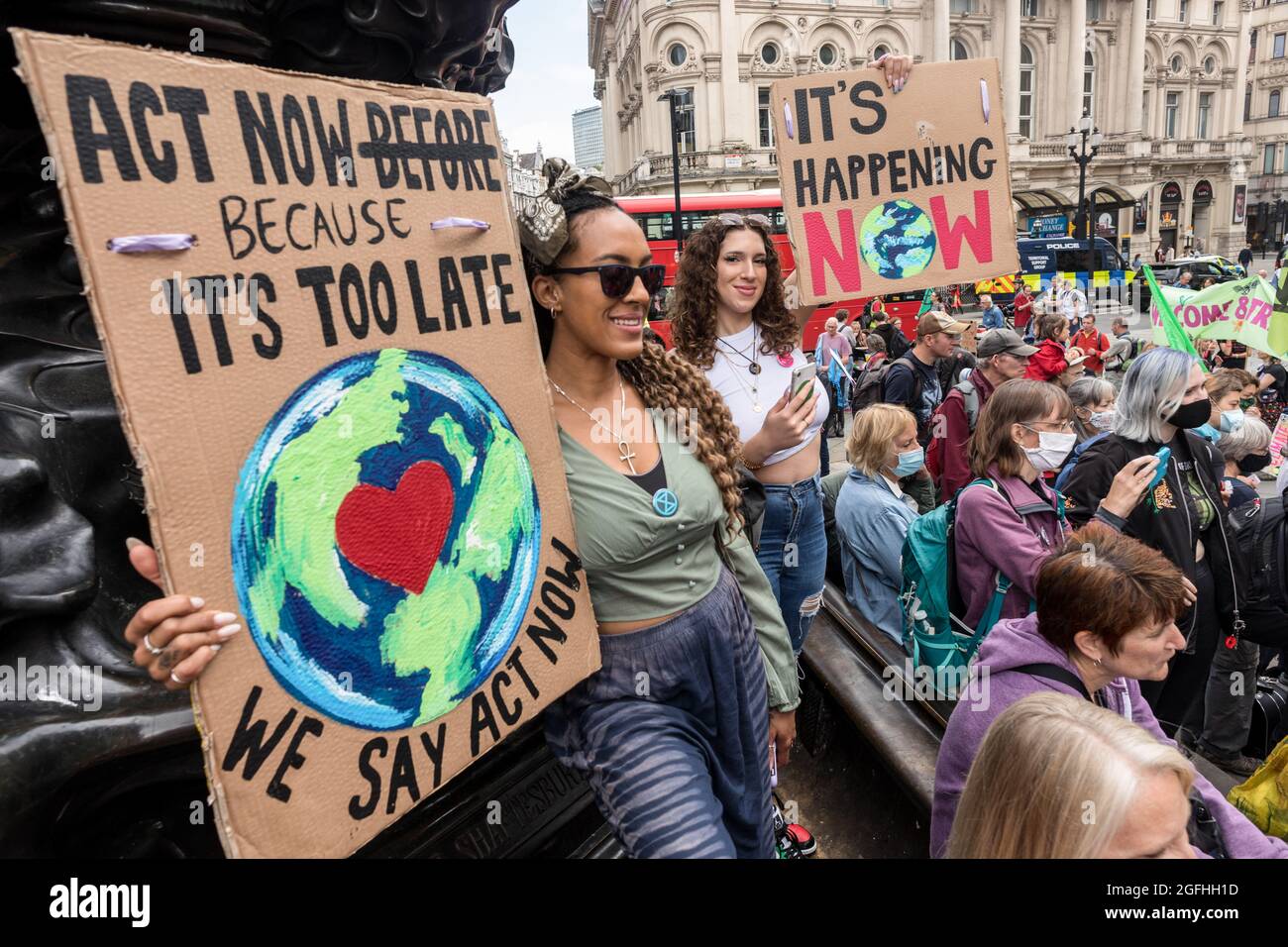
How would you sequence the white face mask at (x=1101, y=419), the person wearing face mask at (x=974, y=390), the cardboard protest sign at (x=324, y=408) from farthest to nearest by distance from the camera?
the person wearing face mask at (x=974, y=390), the white face mask at (x=1101, y=419), the cardboard protest sign at (x=324, y=408)

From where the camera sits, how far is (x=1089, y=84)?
151 ft

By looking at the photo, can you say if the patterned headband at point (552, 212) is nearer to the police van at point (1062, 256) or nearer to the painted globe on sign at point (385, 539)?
the painted globe on sign at point (385, 539)

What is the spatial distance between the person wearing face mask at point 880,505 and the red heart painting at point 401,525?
2.60 meters

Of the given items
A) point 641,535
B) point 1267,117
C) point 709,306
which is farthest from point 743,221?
point 1267,117

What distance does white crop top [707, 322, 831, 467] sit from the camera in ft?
9.23

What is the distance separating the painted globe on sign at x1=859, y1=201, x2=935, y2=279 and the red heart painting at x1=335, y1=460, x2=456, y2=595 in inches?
82.1

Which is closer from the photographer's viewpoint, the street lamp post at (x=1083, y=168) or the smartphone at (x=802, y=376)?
the smartphone at (x=802, y=376)

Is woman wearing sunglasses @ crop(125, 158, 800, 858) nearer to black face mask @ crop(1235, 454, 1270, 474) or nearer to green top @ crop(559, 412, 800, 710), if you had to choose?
green top @ crop(559, 412, 800, 710)

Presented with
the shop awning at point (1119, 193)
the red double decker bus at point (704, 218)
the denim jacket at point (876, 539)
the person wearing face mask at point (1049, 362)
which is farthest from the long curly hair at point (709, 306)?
the shop awning at point (1119, 193)

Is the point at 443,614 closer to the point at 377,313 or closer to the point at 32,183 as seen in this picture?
the point at 377,313

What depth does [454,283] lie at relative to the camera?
1427mm

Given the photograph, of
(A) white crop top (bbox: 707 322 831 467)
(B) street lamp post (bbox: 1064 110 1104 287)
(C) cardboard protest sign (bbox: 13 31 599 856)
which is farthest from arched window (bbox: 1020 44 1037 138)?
(C) cardboard protest sign (bbox: 13 31 599 856)

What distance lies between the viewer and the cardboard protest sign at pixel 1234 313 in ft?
20.7
